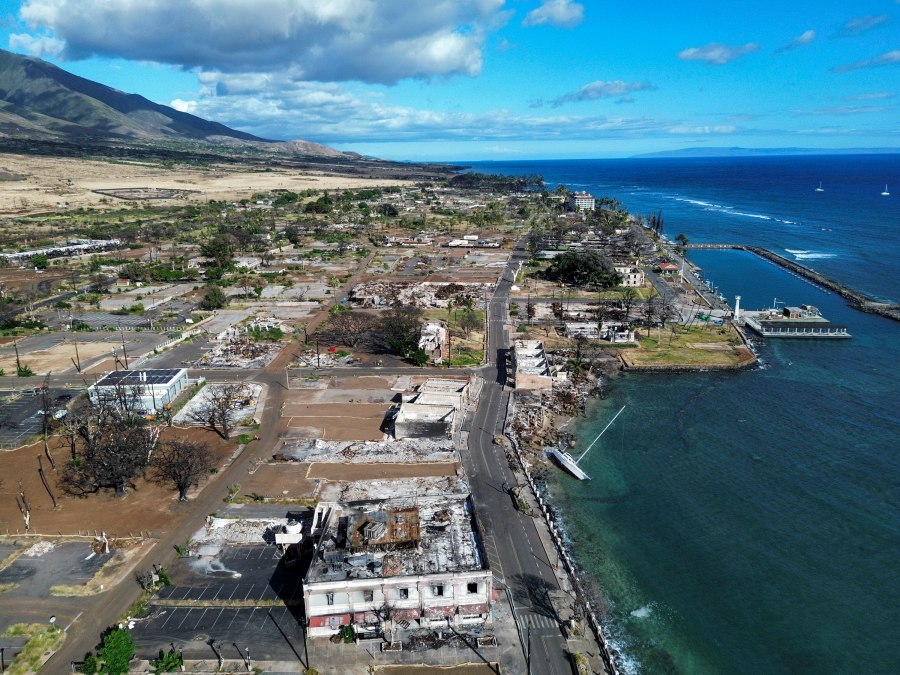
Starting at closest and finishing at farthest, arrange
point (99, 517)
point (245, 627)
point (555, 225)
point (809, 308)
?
point (245, 627) → point (99, 517) → point (809, 308) → point (555, 225)

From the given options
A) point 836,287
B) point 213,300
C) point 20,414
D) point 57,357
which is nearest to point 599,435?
point 20,414

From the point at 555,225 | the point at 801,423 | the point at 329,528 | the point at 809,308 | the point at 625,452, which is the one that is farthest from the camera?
the point at 555,225

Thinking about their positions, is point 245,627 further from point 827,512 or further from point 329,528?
point 827,512

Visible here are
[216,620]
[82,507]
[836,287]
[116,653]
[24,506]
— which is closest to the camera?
[116,653]

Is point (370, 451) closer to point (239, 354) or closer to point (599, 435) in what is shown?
point (599, 435)

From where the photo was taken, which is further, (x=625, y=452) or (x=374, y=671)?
(x=625, y=452)

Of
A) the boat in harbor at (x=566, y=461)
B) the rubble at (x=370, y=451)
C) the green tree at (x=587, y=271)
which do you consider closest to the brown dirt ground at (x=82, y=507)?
the rubble at (x=370, y=451)

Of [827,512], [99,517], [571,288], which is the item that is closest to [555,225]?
[571,288]
